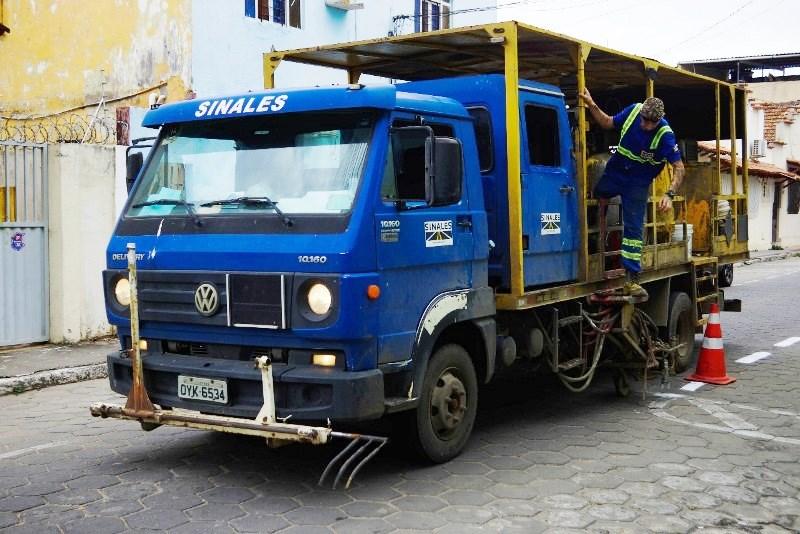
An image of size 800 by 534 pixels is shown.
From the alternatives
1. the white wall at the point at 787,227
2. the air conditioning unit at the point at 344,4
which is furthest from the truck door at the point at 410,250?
the white wall at the point at 787,227

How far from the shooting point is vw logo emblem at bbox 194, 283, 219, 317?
4.94 metres

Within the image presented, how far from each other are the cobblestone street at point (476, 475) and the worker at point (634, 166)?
133cm

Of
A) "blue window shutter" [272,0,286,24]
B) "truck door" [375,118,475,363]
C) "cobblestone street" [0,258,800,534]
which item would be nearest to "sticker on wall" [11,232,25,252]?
"cobblestone street" [0,258,800,534]

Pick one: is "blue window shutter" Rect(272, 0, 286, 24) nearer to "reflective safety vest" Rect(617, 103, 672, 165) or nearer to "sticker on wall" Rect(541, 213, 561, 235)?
"reflective safety vest" Rect(617, 103, 672, 165)

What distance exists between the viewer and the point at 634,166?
7117mm

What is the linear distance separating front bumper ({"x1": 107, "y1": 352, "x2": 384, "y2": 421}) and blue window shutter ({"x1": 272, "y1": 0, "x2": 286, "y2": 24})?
1209cm

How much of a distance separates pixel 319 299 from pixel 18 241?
633 cm

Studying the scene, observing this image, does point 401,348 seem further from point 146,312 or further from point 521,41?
point 521,41

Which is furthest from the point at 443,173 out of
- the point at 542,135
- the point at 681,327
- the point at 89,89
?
the point at 89,89

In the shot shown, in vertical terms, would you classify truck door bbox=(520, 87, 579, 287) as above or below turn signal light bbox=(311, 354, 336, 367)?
above

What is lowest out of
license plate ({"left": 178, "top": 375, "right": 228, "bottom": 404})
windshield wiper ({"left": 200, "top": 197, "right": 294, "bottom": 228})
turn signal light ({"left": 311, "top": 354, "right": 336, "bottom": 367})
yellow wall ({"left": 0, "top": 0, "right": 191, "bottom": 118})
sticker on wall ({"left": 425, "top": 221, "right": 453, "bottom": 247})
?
license plate ({"left": 178, "top": 375, "right": 228, "bottom": 404})

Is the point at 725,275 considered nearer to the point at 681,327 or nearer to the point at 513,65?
the point at 681,327

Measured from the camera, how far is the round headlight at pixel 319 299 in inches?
182

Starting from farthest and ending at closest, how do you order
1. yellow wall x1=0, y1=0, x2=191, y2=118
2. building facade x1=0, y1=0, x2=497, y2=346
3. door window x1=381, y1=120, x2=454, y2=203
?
1. yellow wall x1=0, y1=0, x2=191, y2=118
2. building facade x1=0, y1=0, x2=497, y2=346
3. door window x1=381, y1=120, x2=454, y2=203
